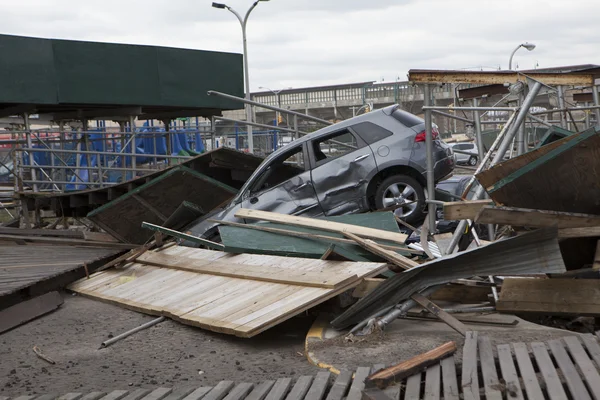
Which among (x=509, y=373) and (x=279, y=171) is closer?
(x=509, y=373)

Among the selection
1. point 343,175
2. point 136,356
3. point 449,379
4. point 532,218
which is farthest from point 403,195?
point 449,379

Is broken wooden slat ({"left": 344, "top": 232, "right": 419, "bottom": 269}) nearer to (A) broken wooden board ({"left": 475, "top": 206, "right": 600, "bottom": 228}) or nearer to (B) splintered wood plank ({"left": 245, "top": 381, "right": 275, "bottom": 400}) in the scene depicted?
(A) broken wooden board ({"left": 475, "top": 206, "right": 600, "bottom": 228})

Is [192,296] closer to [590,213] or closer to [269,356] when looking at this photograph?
[269,356]

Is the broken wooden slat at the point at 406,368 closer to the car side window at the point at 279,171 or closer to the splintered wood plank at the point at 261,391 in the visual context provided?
the splintered wood plank at the point at 261,391

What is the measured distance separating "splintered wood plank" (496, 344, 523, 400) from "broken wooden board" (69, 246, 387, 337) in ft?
7.71

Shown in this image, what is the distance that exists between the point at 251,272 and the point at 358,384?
4.06 meters

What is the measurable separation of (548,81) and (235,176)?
308 inches

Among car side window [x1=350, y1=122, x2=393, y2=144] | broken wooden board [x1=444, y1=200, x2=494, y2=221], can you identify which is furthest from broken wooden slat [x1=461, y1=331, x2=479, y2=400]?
car side window [x1=350, y1=122, x2=393, y2=144]

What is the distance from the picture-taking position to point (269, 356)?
757 cm

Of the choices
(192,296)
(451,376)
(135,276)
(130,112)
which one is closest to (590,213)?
(451,376)

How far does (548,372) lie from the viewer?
538 cm

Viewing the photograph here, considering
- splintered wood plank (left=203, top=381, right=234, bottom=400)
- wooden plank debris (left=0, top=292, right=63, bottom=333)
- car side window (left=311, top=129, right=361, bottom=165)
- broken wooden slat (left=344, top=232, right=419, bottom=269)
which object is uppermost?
car side window (left=311, top=129, right=361, bottom=165)

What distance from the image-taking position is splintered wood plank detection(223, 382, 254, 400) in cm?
562

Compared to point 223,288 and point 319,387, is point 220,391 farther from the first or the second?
point 223,288
